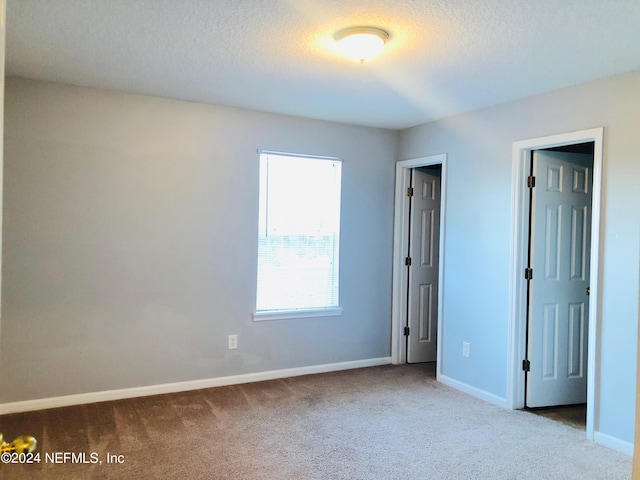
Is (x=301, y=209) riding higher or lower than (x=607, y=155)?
lower

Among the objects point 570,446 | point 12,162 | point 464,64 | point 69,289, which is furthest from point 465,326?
point 12,162

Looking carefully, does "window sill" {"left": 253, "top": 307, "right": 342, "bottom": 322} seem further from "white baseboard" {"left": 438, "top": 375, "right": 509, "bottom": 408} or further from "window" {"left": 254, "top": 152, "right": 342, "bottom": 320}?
"white baseboard" {"left": 438, "top": 375, "right": 509, "bottom": 408}

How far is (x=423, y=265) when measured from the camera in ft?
16.6

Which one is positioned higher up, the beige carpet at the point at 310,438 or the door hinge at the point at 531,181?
the door hinge at the point at 531,181

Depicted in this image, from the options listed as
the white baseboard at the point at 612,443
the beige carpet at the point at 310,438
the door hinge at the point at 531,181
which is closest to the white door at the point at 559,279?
the door hinge at the point at 531,181

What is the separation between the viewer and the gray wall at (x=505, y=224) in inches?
119

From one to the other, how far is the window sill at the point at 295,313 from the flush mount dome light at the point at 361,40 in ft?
7.89

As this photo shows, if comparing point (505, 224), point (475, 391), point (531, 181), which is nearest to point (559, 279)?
point (505, 224)

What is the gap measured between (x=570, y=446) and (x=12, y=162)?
418 centimetres

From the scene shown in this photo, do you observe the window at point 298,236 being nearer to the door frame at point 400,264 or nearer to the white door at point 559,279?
the door frame at point 400,264

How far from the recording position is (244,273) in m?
4.18

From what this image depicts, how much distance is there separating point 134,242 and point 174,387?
1215 mm

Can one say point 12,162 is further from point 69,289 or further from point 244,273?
point 244,273

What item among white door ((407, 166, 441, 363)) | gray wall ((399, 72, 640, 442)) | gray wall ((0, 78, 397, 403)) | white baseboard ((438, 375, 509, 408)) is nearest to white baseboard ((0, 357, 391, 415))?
gray wall ((0, 78, 397, 403))
